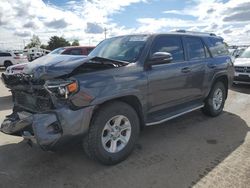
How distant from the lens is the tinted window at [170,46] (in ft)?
15.1

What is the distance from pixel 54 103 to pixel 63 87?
25 cm

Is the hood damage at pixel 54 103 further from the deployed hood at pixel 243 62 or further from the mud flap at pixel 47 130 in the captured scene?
the deployed hood at pixel 243 62

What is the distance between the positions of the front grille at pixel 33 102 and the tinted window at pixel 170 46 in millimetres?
1854

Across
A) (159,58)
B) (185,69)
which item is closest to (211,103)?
(185,69)

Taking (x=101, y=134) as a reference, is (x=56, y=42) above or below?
above

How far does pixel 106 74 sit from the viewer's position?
12.1 feet

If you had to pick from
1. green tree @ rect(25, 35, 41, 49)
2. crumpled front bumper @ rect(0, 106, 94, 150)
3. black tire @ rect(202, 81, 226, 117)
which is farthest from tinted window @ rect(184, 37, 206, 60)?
green tree @ rect(25, 35, 41, 49)

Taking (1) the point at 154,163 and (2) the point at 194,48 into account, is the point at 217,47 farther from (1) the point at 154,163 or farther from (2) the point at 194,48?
(1) the point at 154,163

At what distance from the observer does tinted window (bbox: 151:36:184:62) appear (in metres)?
4.62

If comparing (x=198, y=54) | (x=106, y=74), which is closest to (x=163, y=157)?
(x=106, y=74)

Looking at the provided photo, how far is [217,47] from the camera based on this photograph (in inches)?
251

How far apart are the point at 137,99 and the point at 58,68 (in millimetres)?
1260

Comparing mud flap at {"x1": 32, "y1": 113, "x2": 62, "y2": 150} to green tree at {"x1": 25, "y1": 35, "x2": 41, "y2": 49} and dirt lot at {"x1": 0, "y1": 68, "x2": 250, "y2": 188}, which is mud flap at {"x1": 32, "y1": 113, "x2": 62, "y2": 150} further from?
green tree at {"x1": 25, "y1": 35, "x2": 41, "y2": 49}

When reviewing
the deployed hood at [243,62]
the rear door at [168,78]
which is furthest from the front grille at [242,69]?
the rear door at [168,78]
